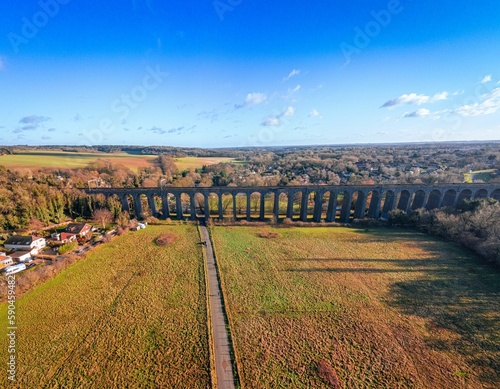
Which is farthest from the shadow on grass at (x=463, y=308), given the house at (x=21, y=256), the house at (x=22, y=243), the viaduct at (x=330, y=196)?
the house at (x=22, y=243)

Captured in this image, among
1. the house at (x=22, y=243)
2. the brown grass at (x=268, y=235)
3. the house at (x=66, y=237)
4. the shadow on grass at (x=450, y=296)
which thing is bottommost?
the brown grass at (x=268, y=235)

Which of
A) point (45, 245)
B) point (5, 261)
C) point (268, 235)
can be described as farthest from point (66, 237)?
point (268, 235)

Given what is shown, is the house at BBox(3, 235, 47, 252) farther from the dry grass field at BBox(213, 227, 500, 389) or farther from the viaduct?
the dry grass field at BBox(213, 227, 500, 389)

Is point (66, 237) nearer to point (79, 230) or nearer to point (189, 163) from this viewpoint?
point (79, 230)

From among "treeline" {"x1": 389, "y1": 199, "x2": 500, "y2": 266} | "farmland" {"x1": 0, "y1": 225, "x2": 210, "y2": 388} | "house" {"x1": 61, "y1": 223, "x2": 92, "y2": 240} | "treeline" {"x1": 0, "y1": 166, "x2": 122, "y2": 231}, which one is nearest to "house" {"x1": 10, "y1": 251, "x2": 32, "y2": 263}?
"farmland" {"x1": 0, "y1": 225, "x2": 210, "y2": 388}

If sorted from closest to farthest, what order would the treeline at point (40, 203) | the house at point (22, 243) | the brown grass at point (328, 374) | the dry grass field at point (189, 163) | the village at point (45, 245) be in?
1. the brown grass at point (328, 374)
2. the village at point (45, 245)
3. the house at point (22, 243)
4. the treeline at point (40, 203)
5. the dry grass field at point (189, 163)

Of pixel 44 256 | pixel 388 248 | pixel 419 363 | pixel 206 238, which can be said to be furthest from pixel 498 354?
pixel 44 256

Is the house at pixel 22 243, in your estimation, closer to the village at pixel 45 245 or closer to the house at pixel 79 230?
the village at pixel 45 245
